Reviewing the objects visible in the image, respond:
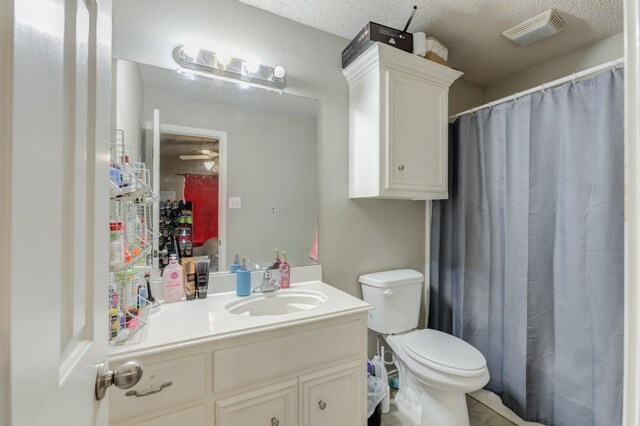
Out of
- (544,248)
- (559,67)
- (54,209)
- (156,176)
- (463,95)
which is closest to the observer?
(54,209)

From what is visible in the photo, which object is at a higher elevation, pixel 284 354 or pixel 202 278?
pixel 202 278

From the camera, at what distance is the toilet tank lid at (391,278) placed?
5.83 ft

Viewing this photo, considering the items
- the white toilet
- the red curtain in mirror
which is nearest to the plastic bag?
the white toilet

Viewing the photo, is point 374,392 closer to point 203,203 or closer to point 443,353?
point 443,353

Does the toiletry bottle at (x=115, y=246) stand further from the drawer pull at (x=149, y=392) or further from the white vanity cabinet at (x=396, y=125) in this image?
the white vanity cabinet at (x=396, y=125)

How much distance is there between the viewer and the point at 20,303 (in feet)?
0.98

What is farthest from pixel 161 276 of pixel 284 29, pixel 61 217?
pixel 284 29

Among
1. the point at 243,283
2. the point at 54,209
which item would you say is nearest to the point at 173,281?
the point at 243,283

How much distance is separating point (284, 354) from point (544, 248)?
1499 millimetres

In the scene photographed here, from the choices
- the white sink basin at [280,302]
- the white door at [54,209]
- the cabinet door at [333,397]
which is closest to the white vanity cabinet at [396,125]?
the white sink basin at [280,302]

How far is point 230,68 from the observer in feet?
4.94

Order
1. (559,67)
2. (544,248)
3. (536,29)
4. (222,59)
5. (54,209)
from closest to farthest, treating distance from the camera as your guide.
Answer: (54,209)
(222,59)
(544,248)
(536,29)
(559,67)

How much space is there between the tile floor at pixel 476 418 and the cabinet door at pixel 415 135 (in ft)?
4.48

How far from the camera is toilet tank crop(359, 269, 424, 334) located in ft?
5.81
